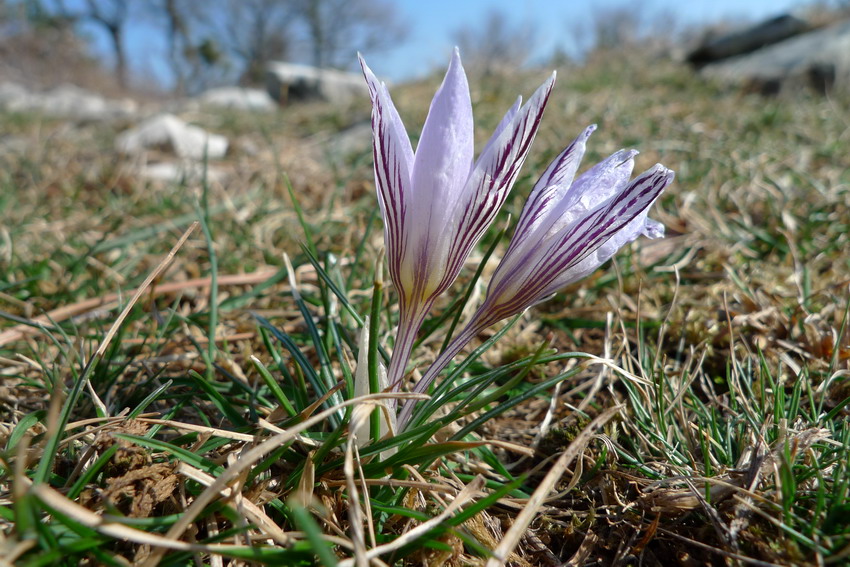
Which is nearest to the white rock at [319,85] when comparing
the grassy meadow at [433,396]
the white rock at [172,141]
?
the white rock at [172,141]

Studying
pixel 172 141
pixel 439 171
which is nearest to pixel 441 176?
pixel 439 171

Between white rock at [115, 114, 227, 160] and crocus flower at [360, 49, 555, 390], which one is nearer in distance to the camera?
crocus flower at [360, 49, 555, 390]

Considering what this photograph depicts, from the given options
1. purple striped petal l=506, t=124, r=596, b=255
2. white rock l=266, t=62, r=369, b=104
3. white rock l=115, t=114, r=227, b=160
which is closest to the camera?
purple striped petal l=506, t=124, r=596, b=255

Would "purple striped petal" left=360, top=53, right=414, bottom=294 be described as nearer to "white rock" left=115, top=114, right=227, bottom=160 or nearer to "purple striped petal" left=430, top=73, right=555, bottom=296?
"purple striped petal" left=430, top=73, right=555, bottom=296

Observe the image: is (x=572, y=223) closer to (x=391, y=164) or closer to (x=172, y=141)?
(x=391, y=164)

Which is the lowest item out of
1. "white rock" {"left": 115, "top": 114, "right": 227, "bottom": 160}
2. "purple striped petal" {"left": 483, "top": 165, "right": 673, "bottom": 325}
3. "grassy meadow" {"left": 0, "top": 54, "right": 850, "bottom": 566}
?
"white rock" {"left": 115, "top": 114, "right": 227, "bottom": 160}

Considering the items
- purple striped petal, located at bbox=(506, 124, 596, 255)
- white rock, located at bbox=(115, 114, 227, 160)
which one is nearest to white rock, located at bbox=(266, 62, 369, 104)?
white rock, located at bbox=(115, 114, 227, 160)

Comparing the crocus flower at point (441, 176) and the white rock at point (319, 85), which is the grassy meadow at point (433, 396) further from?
the white rock at point (319, 85)

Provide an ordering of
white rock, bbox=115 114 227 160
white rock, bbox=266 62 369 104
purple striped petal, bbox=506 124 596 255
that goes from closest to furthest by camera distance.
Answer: purple striped petal, bbox=506 124 596 255
white rock, bbox=115 114 227 160
white rock, bbox=266 62 369 104
